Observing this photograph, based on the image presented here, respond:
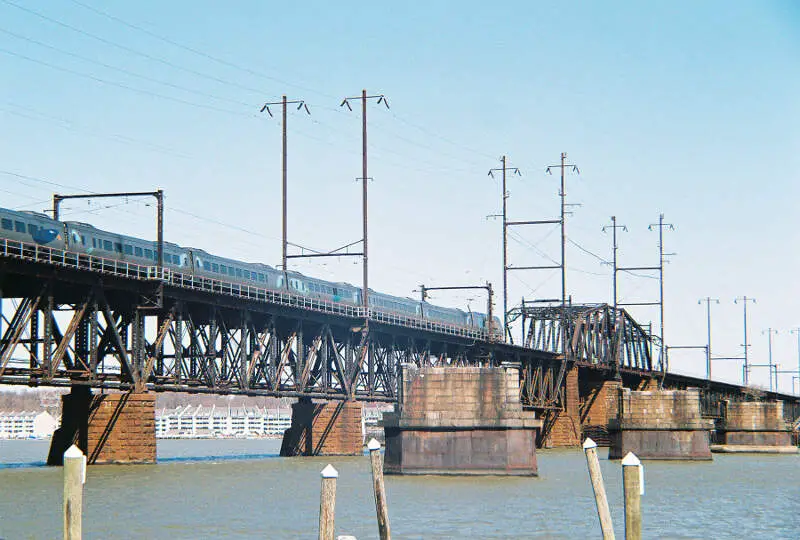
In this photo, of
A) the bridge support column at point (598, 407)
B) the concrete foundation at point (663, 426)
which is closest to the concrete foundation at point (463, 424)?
the concrete foundation at point (663, 426)

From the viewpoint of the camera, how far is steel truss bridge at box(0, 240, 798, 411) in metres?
69.8

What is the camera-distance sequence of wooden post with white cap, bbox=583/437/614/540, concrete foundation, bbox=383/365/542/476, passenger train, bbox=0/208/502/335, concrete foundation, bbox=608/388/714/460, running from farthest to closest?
concrete foundation, bbox=608/388/714/460 → passenger train, bbox=0/208/502/335 → concrete foundation, bbox=383/365/542/476 → wooden post with white cap, bbox=583/437/614/540

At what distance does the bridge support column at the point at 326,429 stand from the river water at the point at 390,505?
81.4ft

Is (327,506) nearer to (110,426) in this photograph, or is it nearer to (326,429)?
(110,426)

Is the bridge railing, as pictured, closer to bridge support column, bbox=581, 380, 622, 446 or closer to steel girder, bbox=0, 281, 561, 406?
steel girder, bbox=0, 281, 561, 406

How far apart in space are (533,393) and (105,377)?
6852 centimetres

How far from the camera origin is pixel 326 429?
10325 cm

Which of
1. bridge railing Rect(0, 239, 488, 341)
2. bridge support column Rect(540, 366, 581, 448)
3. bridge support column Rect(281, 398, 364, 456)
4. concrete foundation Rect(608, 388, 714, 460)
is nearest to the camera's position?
bridge railing Rect(0, 239, 488, 341)

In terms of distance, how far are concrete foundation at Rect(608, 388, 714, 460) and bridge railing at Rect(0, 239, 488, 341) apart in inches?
841

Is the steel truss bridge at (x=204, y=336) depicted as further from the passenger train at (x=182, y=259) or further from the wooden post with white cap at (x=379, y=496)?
the wooden post with white cap at (x=379, y=496)

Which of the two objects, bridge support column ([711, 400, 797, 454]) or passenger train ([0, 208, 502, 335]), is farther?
bridge support column ([711, 400, 797, 454])

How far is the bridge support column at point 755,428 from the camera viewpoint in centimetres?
13575

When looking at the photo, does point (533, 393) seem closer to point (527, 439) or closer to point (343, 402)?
point (343, 402)

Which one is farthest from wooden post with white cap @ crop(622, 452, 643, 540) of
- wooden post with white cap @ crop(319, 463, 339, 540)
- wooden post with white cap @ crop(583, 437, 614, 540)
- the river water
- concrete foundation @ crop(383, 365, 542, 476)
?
concrete foundation @ crop(383, 365, 542, 476)
